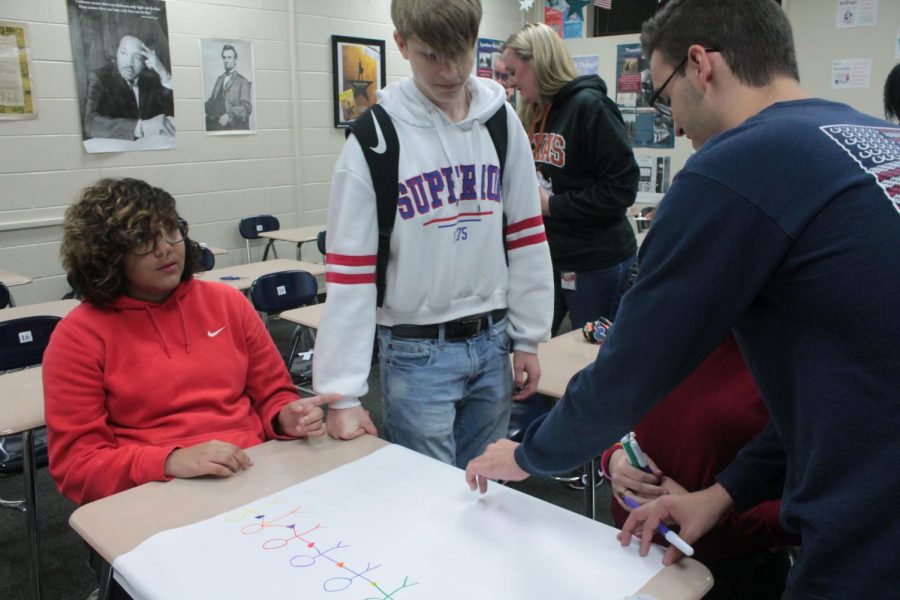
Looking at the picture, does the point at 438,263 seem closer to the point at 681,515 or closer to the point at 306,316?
the point at 681,515

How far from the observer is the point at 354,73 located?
5688 millimetres

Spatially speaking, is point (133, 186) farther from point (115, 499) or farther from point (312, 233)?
point (312, 233)

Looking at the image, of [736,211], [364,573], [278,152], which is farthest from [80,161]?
[736,211]

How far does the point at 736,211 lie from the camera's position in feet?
2.34

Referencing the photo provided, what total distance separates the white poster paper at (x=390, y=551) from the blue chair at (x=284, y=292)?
2258 millimetres

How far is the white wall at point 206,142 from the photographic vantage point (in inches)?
162

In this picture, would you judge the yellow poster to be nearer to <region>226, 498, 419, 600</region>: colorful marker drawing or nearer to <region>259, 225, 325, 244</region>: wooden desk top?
<region>259, 225, 325, 244</region>: wooden desk top

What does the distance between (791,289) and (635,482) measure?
0.57 m

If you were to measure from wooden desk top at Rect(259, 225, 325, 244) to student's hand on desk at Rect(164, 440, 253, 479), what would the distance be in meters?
3.58

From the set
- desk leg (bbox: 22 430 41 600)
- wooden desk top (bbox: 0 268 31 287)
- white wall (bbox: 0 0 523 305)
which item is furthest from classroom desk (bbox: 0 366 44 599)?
white wall (bbox: 0 0 523 305)

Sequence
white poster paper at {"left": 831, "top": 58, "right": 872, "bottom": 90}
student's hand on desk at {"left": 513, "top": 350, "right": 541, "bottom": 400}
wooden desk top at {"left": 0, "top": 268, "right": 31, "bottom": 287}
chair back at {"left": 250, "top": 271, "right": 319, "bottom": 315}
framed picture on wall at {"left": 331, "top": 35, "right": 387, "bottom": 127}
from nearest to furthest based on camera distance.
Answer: student's hand on desk at {"left": 513, "top": 350, "right": 541, "bottom": 400} < chair back at {"left": 250, "top": 271, "right": 319, "bottom": 315} < wooden desk top at {"left": 0, "top": 268, "right": 31, "bottom": 287} < white poster paper at {"left": 831, "top": 58, "right": 872, "bottom": 90} < framed picture on wall at {"left": 331, "top": 35, "right": 387, "bottom": 127}

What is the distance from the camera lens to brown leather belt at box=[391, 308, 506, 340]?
1.43m

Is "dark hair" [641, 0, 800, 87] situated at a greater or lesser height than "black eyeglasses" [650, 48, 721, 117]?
greater

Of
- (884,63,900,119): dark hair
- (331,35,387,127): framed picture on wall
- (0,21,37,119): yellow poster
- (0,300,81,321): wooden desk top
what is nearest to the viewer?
(884,63,900,119): dark hair
